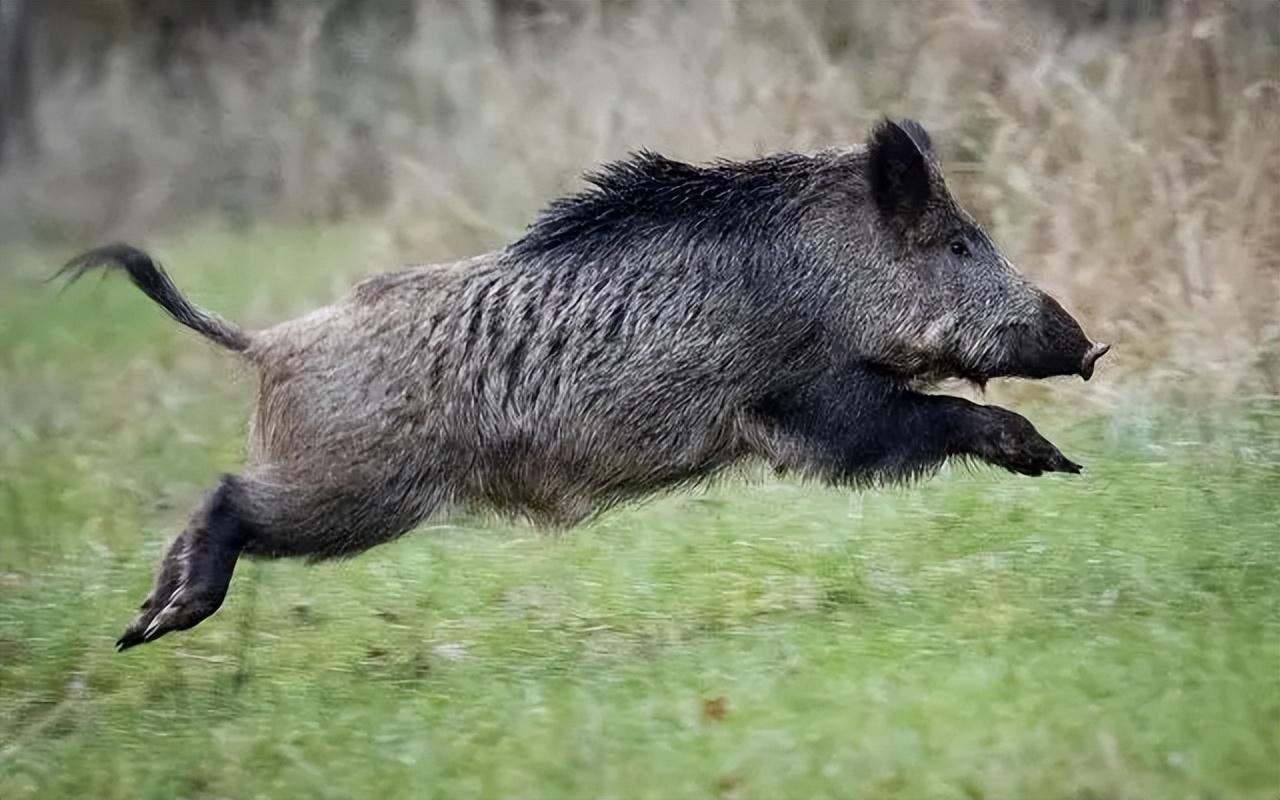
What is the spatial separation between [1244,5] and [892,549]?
9.56ft

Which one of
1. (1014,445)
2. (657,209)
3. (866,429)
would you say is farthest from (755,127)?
(1014,445)

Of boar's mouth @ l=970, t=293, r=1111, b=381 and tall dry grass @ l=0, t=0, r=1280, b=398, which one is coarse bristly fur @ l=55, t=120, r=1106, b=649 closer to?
boar's mouth @ l=970, t=293, r=1111, b=381

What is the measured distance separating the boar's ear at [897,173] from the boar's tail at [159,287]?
5.84 ft

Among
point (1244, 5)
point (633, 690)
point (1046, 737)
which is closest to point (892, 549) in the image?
point (633, 690)

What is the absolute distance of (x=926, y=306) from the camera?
4.92 m

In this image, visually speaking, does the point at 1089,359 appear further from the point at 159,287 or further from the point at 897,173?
the point at 159,287

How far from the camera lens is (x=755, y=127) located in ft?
25.7

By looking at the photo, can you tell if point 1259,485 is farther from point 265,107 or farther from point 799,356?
point 265,107

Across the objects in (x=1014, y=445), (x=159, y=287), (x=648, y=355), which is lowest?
(x=1014, y=445)

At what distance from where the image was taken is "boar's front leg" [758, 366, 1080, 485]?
4.80 m

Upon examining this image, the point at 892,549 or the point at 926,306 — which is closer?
the point at 926,306

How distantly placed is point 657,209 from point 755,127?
9.74 ft

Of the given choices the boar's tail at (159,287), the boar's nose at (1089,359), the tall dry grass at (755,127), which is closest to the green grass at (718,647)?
the boar's tail at (159,287)

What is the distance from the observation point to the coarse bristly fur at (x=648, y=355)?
15.3ft
